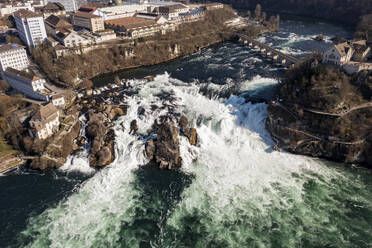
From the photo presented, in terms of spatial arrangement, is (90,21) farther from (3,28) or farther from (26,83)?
(26,83)

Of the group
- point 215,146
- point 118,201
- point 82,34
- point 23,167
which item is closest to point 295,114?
point 215,146

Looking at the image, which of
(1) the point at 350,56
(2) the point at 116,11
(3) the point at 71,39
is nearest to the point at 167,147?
(1) the point at 350,56

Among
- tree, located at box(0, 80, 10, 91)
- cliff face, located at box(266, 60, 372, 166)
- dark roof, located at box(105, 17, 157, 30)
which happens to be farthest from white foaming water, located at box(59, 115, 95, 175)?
dark roof, located at box(105, 17, 157, 30)

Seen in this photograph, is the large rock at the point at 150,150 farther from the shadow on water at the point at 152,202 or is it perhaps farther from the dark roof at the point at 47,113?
the dark roof at the point at 47,113

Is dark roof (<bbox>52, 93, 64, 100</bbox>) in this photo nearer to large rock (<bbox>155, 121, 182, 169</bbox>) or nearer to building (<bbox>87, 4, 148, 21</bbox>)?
large rock (<bbox>155, 121, 182, 169</bbox>)

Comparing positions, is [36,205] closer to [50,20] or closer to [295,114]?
[295,114]
